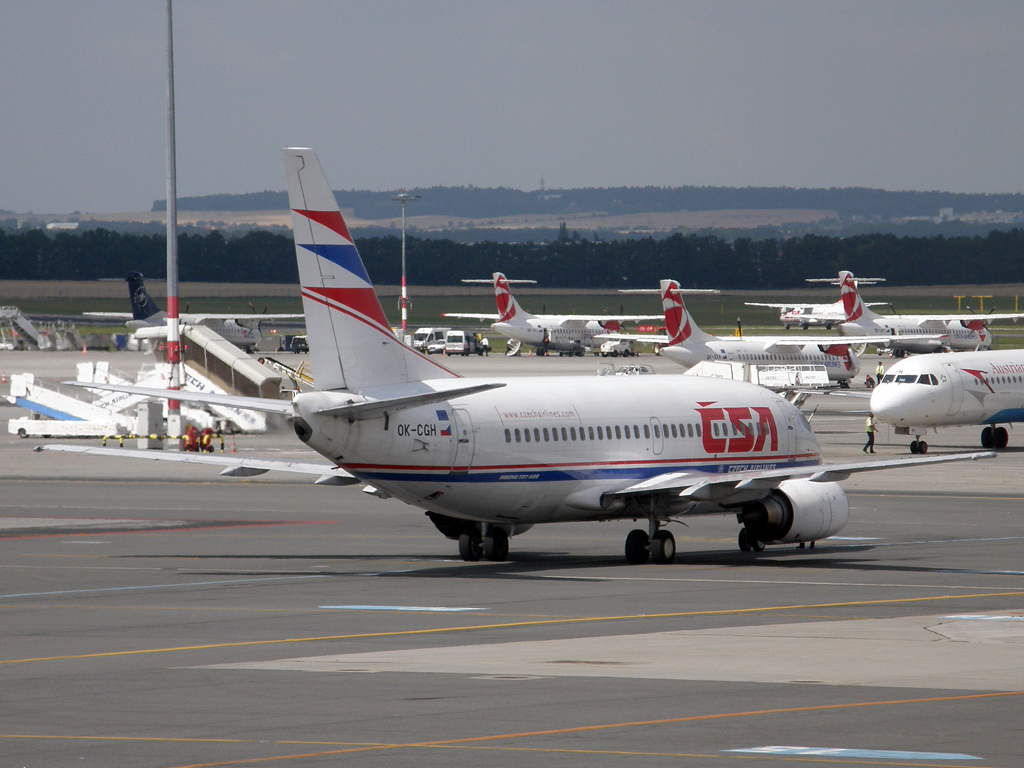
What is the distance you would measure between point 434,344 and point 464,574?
12467cm

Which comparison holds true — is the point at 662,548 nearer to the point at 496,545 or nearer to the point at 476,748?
the point at 496,545

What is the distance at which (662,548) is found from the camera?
104 feet

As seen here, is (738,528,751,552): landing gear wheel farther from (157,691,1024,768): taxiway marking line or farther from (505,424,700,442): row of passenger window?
(157,691,1024,768): taxiway marking line

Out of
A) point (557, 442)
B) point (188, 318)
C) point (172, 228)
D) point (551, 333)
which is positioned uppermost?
point (172, 228)

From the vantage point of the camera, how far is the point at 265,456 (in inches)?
2418

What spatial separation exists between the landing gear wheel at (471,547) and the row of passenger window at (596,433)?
8.51 ft

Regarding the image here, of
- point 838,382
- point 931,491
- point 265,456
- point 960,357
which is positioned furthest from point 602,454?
point 838,382

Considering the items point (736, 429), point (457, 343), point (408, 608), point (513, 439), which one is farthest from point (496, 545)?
point (457, 343)

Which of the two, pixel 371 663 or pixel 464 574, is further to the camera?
pixel 464 574

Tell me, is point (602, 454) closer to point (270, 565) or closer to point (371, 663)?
point (270, 565)

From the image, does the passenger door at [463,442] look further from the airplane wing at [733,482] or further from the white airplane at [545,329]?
the white airplane at [545,329]

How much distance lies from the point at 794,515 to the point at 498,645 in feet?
43.9

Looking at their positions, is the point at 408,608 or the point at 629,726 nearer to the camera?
the point at 629,726

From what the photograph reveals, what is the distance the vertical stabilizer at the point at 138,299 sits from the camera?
5610 inches
